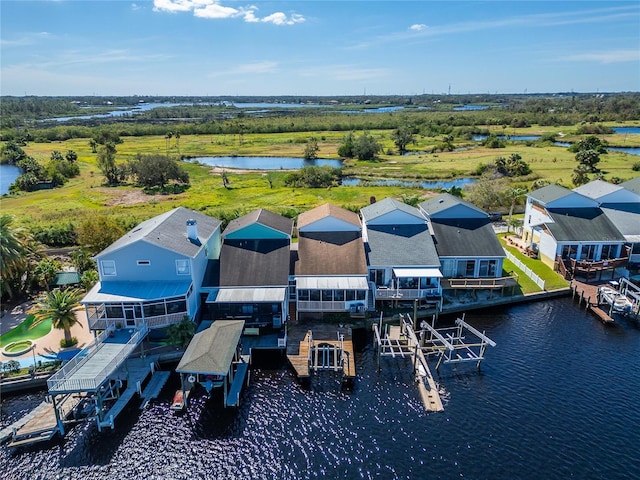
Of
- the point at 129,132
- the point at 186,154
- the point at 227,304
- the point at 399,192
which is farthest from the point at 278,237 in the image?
the point at 129,132

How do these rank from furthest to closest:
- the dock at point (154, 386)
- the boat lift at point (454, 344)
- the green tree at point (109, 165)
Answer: the green tree at point (109, 165), the boat lift at point (454, 344), the dock at point (154, 386)

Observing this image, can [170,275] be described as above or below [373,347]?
above

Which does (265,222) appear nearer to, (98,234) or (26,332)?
(98,234)

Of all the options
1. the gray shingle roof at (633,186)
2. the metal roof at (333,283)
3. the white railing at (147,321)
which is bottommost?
the white railing at (147,321)

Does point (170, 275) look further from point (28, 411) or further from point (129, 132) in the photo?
point (129, 132)

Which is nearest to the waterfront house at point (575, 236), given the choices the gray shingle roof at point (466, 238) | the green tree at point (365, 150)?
the gray shingle roof at point (466, 238)

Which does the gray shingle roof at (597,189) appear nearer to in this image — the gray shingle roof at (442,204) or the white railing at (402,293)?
the gray shingle roof at (442,204)

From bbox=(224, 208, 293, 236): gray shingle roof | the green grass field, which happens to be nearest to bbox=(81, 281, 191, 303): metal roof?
bbox=(224, 208, 293, 236): gray shingle roof


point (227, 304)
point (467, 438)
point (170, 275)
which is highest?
point (170, 275)
